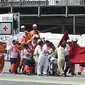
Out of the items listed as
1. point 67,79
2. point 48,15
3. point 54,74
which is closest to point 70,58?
point 54,74

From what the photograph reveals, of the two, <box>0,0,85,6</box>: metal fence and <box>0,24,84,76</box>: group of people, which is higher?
<box>0,0,85,6</box>: metal fence

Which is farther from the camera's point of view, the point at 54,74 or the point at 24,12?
the point at 24,12

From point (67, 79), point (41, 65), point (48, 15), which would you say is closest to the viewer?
point (67, 79)

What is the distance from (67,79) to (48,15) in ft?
53.0

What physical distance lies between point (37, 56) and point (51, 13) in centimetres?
1445

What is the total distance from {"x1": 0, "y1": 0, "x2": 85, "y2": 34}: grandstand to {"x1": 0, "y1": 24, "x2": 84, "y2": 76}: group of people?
12.6m

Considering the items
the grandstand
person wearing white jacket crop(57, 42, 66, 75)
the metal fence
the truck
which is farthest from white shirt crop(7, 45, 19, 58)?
the metal fence

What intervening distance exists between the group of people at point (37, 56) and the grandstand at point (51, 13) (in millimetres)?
12589

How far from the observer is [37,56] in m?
20.8

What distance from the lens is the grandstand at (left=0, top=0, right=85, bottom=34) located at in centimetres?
3428

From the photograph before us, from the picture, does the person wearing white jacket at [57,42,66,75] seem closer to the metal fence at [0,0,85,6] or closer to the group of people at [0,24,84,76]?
the group of people at [0,24,84,76]

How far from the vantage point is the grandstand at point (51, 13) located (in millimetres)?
34281

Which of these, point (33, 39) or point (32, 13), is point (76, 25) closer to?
point (32, 13)

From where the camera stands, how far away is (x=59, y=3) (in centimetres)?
3503
